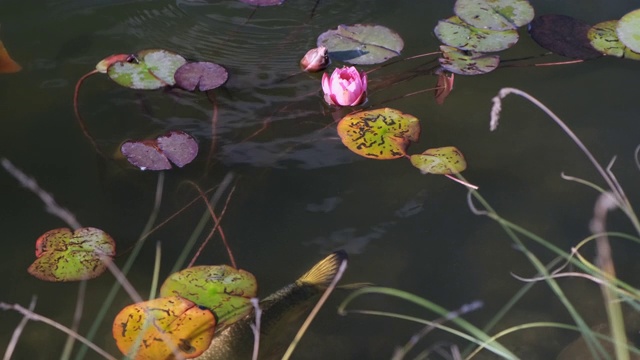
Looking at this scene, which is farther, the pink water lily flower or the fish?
the pink water lily flower

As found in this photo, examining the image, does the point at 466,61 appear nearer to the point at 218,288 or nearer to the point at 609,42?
the point at 609,42

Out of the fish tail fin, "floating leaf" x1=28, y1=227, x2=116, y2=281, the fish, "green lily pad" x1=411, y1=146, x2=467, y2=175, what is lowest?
the fish

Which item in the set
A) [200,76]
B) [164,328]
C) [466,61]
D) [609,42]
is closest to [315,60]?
[200,76]

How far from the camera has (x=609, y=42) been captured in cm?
248

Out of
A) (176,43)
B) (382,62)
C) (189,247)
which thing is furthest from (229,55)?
(189,247)

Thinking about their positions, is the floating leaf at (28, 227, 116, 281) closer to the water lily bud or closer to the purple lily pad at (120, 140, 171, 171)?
the purple lily pad at (120, 140, 171, 171)

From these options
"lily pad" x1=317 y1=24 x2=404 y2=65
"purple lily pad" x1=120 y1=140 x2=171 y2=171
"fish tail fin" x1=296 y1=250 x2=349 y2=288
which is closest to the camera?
"fish tail fin" x1=296 y1=250 x2=349 y2=288

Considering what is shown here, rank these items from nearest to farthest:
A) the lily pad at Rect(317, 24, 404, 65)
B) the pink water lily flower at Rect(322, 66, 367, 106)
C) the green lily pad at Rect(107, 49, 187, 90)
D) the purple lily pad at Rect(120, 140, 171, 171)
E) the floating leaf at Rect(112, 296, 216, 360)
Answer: the floating leaf at Rect(112, 296, 216, 360) → the purple lily pad at Rect(120, 140, 171, 171) → the pink water lily flower at Rect(322, 66, 367, 106) → the green lily pad at Rect(107, 49, 187, 90) → the lily pad at Rect(317, 24, 404, 65)

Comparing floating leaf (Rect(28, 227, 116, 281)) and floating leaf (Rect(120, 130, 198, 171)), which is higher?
floating leaf (Rect(120, 130, 198, 171))

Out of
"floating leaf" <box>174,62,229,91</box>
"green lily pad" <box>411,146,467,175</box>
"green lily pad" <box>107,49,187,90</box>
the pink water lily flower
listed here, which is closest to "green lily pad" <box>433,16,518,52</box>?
the pink water lily flower

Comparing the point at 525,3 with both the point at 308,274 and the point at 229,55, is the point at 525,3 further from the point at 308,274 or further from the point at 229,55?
the point at 308,274

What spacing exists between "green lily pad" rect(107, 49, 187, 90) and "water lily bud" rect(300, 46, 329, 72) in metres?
0.38

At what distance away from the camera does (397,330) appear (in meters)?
1.75

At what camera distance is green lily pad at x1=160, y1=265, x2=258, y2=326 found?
1.69 m
